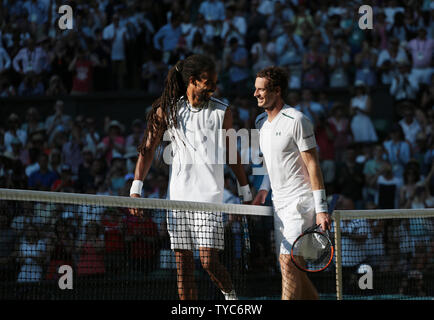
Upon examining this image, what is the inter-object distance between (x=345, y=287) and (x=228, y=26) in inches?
281

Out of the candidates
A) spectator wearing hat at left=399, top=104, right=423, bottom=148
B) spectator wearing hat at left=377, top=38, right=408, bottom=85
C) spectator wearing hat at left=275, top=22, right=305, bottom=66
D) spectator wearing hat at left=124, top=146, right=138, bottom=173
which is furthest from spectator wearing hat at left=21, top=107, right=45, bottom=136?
spectator wearing hat at left=399, top=104, right=423, bottom=148

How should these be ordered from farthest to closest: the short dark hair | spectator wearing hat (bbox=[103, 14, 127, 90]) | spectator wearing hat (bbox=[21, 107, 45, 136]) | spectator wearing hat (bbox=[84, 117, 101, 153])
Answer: spectator wearing hat (bbox=[103, 14, 127, 90]) → spectator wearing hat (bbox=[21, 107, 45, 136]) → spectator wearing hat (bbox=[84, 117, 101, 153]) → the short dark hair

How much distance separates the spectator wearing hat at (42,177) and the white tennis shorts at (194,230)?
270 inches

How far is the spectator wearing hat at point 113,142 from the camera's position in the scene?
12500 mm

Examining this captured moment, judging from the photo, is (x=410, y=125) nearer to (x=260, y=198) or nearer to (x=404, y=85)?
(x=404, y=85)

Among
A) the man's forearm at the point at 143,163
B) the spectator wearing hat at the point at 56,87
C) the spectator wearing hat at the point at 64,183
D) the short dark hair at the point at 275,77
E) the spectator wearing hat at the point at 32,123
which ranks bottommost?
the man's forearm at the point at 143,163

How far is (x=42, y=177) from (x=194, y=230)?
7.14 metres

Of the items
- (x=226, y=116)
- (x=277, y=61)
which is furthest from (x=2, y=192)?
(x=277, y=61)

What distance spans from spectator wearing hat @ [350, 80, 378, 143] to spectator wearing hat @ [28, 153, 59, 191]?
500 cm

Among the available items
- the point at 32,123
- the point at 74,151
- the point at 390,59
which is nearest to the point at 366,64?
the point at 390,59

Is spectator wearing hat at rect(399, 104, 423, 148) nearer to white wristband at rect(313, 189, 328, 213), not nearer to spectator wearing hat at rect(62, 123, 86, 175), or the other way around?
spectator wearing hat at rect(62, 123, 86, 175)

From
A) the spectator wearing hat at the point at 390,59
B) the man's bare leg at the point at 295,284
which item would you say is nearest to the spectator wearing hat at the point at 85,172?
the spectator wearing hat at the point at 390,59

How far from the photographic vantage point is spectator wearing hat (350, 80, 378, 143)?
12344 mm

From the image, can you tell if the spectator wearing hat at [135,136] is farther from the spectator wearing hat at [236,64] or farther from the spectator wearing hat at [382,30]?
the spectator wearing hat at [382,30]
